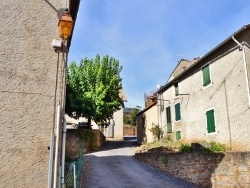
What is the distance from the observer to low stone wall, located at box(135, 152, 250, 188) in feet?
39.7

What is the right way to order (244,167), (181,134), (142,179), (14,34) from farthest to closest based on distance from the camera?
(181,134)
(142,179)
(244,167)
(14,34)

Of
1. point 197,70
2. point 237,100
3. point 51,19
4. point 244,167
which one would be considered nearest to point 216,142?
point 237,100

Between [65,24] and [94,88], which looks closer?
[65,24]

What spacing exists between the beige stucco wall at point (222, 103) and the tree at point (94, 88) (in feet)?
21.6

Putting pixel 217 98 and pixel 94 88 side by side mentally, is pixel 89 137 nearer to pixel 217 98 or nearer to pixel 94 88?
pixel 94 88

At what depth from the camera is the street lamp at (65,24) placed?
5270 millimetres

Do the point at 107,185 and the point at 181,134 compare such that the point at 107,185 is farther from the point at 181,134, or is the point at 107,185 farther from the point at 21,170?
the point at 181,134

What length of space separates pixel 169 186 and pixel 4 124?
9.00 m

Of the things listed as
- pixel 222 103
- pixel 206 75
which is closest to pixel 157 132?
pixel 206 75

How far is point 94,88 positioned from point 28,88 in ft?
60.8

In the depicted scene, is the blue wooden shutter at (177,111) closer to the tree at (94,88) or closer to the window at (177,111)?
the window at (177,111)

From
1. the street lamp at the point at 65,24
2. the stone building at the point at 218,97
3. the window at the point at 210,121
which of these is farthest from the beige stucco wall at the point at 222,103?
the street lamp at the point at 65,24

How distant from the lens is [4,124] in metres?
4.86

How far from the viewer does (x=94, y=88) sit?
23641 millimetres
